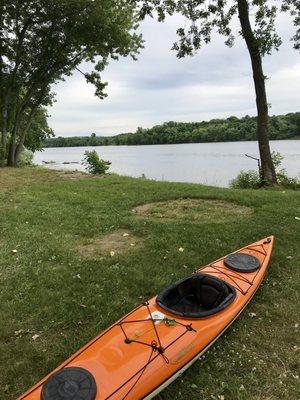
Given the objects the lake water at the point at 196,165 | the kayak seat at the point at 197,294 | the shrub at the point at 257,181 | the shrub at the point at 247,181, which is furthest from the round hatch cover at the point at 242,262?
the lake water at the point at 196,165

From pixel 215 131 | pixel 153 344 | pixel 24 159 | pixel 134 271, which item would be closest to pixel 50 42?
pixel 24 159

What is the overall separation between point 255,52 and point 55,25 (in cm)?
1042

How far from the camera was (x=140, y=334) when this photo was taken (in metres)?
4.52

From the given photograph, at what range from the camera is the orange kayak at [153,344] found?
373 cm

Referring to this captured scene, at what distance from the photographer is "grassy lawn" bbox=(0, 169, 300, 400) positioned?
4.54 meters

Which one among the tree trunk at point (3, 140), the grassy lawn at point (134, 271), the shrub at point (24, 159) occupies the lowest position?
the grassy lawn at point (134, 271)

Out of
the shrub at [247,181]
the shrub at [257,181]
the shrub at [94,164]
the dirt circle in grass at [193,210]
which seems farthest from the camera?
the shrub at [94,164]

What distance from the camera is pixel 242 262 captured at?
652 cm

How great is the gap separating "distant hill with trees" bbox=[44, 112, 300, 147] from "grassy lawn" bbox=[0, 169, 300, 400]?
149ft

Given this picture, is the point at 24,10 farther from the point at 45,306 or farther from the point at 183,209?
the point at 45,306

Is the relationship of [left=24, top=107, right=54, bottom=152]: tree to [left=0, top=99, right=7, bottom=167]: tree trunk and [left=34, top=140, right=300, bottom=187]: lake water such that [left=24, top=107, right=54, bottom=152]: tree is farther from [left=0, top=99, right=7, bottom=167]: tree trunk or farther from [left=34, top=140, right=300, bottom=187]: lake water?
[left=0, top=99, right=7, bottom=167]: tree trunk

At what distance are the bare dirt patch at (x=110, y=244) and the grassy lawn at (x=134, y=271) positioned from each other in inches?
0.9

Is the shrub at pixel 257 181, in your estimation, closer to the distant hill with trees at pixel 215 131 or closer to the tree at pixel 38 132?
the tree at pixel 38 132

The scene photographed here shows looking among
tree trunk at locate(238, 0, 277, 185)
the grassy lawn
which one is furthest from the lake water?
the grassy lawn
